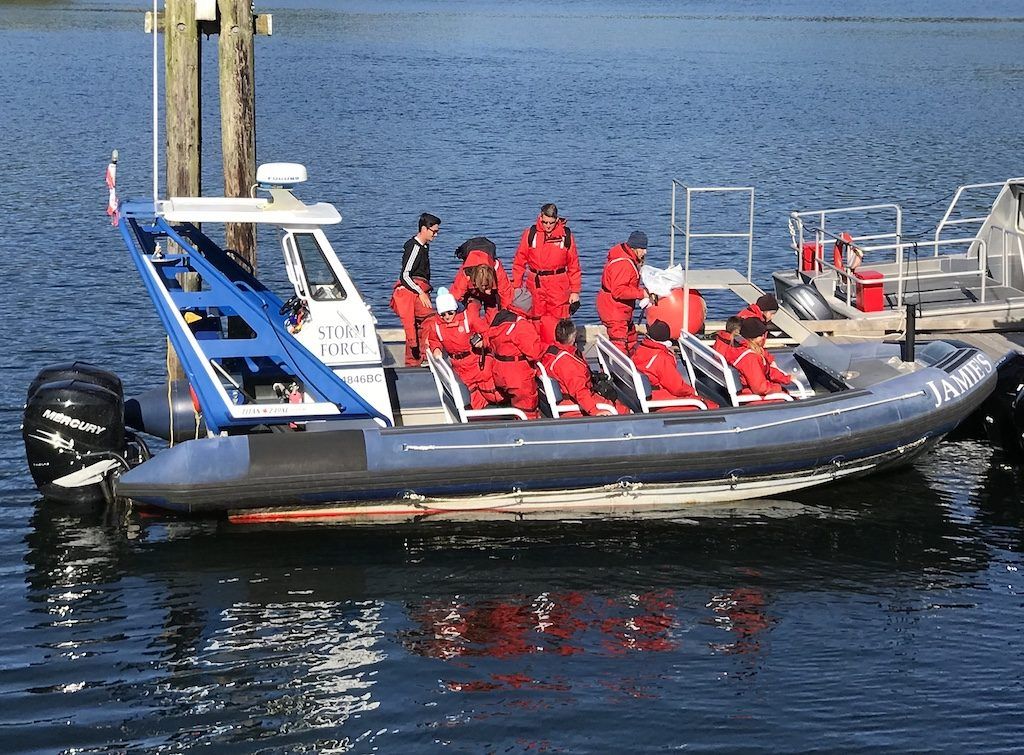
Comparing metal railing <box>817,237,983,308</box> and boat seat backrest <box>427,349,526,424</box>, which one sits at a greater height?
metal railing <box>817,237,983,308</box>

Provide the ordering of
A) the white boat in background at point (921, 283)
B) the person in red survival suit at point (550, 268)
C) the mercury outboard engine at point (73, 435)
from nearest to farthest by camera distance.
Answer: the mercury outboard engine at point (73, 435) → the person in red survival suit at point (550, 268) → the white boat in background at point (921, 283)

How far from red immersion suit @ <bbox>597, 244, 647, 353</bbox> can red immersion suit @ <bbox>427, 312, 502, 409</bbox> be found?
1.71m

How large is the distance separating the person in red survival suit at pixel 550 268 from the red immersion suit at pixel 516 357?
71.7 inches

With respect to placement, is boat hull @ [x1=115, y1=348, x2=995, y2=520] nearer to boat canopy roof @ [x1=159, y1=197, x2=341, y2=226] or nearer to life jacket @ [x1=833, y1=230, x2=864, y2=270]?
boat canopy roof @ [x1=159, y1=197, x2=341, y2=226]

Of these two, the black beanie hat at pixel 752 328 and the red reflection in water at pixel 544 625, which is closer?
the red reflection in water at pixel 544 625

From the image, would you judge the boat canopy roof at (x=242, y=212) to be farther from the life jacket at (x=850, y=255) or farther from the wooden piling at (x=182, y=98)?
the life jacket at (x=850, y=255)

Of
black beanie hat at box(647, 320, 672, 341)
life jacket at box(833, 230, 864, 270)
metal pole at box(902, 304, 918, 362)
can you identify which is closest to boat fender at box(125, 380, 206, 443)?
black beanie hat at box(647, 320, 672, 341)

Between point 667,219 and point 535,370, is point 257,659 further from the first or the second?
point 667,219

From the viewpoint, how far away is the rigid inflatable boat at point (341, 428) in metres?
10.5

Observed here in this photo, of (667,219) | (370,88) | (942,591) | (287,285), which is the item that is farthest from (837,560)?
(370,88)

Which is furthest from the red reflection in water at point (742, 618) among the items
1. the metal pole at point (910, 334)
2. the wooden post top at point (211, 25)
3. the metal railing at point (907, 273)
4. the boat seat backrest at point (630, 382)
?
the wooden post top at point (211, 25)

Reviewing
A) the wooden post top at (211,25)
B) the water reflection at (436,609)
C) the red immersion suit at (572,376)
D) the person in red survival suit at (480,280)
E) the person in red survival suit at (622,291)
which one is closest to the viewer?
the water reflection at (436,609)

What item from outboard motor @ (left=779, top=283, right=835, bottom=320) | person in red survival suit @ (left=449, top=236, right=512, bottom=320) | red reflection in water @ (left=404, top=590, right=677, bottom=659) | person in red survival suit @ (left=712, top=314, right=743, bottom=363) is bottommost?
red reflection in water @ (left=404, top=590, right=677, bottom=659)

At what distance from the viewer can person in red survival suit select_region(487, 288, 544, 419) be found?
36.0 feet
